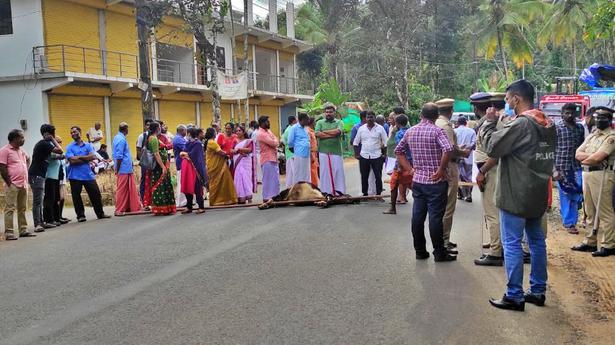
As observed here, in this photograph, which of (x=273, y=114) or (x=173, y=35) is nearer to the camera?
(x=173, y=35)

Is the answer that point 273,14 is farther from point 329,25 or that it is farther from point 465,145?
point 465,145

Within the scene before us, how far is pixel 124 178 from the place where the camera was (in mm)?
11453

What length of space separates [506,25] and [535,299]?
110ft

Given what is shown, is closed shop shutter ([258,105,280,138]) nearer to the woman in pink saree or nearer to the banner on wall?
the banner on wall

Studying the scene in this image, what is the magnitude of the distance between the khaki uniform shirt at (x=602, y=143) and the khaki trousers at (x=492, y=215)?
1.61 metres

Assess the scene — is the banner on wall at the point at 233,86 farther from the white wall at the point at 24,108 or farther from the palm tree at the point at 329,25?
the palm tree at the point at 329,25

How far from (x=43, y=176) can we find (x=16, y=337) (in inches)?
235

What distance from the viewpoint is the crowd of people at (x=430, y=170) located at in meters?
4.93

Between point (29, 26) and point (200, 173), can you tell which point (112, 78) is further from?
point (200, 173)

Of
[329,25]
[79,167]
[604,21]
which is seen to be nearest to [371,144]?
[604,21]

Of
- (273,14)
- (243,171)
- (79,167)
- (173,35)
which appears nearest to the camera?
(79,167)

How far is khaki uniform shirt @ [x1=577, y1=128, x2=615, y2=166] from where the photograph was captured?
7113 millimetres

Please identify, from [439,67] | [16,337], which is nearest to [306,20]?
[439,67]

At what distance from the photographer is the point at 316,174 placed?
40.7 ft
